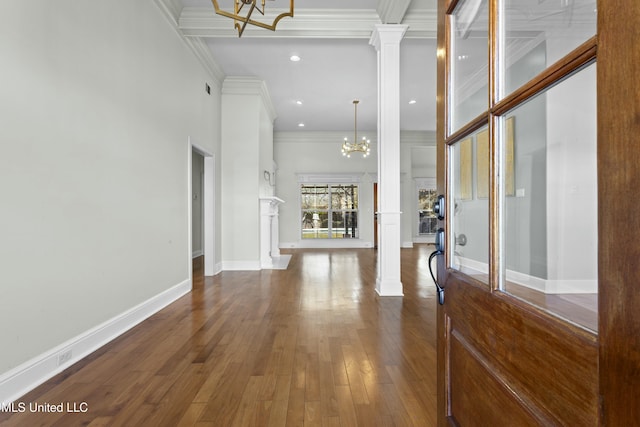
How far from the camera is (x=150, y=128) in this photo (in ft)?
10.7

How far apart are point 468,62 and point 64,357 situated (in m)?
2.75

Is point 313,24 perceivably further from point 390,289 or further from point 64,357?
point 64,357

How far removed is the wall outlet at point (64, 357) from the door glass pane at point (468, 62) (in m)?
2.61

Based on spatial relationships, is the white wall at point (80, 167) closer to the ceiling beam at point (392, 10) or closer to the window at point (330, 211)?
the ceiling beam at point (392, 10)

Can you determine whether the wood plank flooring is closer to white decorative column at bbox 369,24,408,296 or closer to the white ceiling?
white decorative column at bbox 369,24,408,296

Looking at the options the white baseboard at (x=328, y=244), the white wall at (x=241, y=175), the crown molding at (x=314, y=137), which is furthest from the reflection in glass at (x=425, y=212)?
the white wall at (x=241, y=175)

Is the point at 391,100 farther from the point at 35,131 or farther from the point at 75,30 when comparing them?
the point at 35,131

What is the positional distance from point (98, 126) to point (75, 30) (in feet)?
2.11

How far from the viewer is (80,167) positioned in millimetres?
2309

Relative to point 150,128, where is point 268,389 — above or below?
below

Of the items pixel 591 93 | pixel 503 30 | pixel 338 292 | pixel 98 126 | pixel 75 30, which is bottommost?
pixel 338 292

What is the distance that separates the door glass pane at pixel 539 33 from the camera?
52 centimetres

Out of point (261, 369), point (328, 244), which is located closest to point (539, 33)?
point (261, 369)

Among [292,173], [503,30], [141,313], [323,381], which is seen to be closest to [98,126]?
[141,313]
